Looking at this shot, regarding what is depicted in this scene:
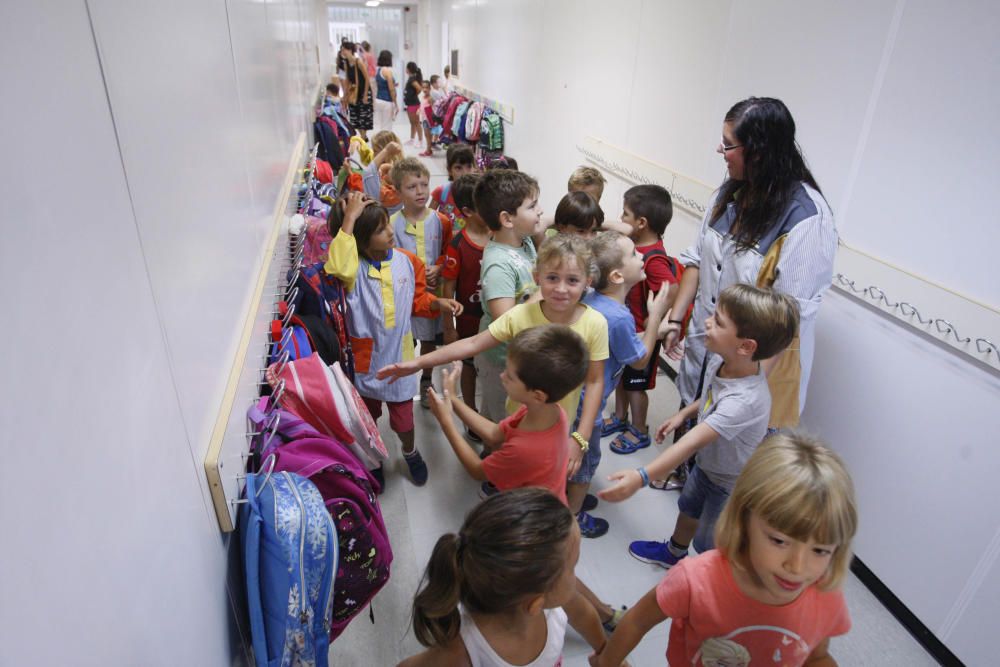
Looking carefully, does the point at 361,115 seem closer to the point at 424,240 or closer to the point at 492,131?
the point at 492,131

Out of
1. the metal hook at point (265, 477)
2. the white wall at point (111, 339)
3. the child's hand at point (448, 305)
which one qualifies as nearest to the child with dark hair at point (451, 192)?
the child's hand at point (448, 305)

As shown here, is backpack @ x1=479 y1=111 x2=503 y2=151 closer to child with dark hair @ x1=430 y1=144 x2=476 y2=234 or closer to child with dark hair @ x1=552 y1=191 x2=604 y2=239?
child with dark hair @ x1=430 y1=144 x2=476 y2=234

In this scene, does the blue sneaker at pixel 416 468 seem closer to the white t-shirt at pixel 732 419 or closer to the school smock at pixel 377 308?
the school smock at pixel 377 308

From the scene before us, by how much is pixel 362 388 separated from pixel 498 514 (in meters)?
1.61

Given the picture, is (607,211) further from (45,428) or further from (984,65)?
(45,428)

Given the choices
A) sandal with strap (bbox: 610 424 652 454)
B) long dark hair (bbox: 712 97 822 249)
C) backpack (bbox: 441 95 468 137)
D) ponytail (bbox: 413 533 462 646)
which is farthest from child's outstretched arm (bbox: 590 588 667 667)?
backpack (bbox: 441 95 468 137)

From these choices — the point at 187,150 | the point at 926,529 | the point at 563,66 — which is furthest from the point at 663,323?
the point at 563,66

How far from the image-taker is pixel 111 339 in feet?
2.34

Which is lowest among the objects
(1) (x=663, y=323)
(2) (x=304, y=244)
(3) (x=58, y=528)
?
(1) (x=663, y=323)

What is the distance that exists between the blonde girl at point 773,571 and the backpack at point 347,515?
63 centimetres

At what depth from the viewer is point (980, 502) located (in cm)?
194

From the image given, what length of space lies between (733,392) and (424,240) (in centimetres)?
186

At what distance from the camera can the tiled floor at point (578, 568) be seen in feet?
6.64

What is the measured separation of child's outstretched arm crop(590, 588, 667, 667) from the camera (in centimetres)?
128
